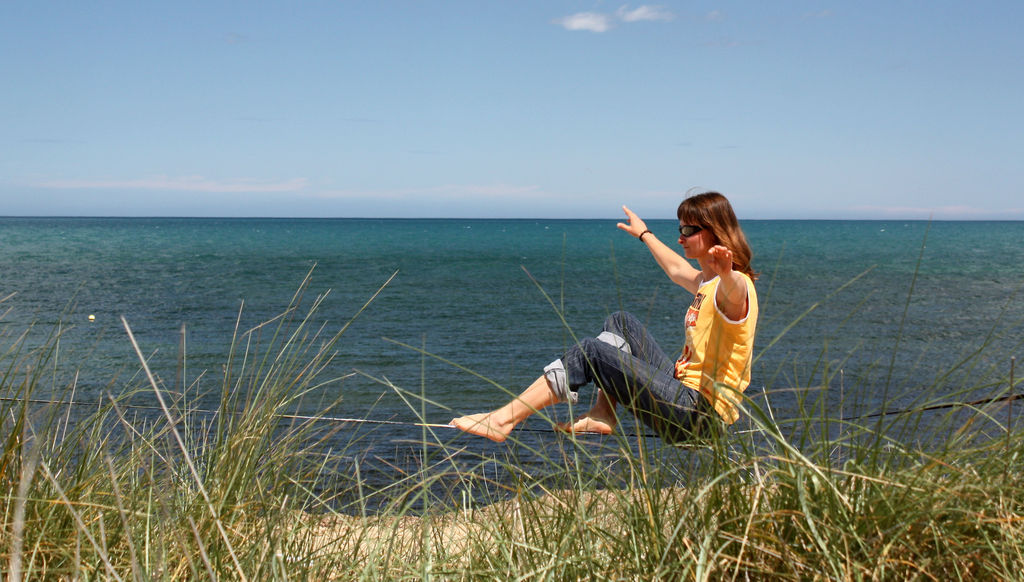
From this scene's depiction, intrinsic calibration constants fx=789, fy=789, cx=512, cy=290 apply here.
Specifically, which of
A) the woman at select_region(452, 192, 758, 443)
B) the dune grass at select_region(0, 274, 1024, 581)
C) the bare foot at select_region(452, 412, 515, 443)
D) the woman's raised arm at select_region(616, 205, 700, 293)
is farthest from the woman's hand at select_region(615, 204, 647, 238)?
the dune grass at select_region(0, 274, 1024, 581)

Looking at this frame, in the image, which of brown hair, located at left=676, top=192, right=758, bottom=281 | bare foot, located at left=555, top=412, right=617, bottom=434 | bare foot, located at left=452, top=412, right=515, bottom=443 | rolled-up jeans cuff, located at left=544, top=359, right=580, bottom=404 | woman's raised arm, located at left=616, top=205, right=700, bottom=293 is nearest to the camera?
bare foot, located at left=555, top=412, right=617, bottom=434

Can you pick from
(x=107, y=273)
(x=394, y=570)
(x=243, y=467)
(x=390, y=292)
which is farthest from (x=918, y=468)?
(x=107, y=273)

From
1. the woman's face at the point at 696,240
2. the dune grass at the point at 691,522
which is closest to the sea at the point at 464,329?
the dune grass at the point at 691,522

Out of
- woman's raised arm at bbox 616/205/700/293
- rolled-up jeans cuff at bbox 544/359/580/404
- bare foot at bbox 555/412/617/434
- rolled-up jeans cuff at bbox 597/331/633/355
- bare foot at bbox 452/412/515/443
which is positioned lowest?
bare foot at bbox 452/412/515/443

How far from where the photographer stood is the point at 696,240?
3410 mm

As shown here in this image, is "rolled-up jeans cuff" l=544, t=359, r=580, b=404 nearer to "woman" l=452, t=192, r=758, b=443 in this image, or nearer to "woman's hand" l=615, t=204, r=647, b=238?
"woman" l=452, t=192, r=758, b=443

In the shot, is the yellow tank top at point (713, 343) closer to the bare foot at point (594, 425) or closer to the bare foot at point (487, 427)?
the bare foot at point (594, 425)

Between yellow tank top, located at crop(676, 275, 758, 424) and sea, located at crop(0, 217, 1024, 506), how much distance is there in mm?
185

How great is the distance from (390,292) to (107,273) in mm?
12047

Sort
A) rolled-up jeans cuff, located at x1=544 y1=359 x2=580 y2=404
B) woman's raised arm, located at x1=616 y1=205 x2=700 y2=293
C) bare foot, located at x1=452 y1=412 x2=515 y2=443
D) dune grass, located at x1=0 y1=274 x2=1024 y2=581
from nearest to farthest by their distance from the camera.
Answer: dune grass, located at x1=0 y1=274 x2=1024 y2=581 < bare foot, located at x1=452 y1=412 x2=515 y2=443 < rolled-up jeans cuff, located at x1=544 y1=359 x2=580 y2=404 < woman's raised arm, located at x1=616 y1=205 x2=700 y2=293

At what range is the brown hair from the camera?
3.35m

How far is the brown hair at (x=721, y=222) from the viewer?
3.35m

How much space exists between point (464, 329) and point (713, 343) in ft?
38.4

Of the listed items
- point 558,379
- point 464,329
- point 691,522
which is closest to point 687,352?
point 558,379
